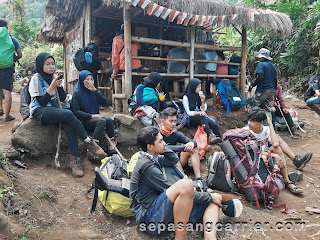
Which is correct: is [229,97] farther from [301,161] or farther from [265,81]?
[301,161]

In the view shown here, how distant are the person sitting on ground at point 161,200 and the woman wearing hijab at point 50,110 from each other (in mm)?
1731

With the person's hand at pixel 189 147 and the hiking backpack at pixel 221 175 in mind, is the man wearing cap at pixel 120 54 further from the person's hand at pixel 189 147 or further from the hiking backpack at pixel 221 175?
the hiking backpack at pixel 221 175

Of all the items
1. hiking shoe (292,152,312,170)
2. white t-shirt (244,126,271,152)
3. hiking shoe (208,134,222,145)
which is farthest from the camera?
hiking shoe (208,134,222,145)

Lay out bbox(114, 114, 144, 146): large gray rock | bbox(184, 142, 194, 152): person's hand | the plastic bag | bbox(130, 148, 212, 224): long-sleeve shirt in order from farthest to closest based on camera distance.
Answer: bbox(114, 114, 144, 146): large gray rock < the plastic bag < bbox(184, 142, 194, 152): person's hand < bbox(130, 148, 212, 224): long-sleeve shirt

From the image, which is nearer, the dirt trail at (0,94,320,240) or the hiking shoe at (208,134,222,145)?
the dirt trail at (0,94,320,240)

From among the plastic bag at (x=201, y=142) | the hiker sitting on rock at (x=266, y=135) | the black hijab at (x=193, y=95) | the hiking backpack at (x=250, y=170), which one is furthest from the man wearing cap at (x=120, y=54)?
the hiking backpack at (x=250, y=170)

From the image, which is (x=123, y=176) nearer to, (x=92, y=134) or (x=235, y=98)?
(x=92, y=134)

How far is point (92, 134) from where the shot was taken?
4.76 metres

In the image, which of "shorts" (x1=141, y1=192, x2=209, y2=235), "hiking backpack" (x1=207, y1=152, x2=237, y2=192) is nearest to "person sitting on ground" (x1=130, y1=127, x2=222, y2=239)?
"shorts" (x1=141, y1=192, x2=209, y2=235)

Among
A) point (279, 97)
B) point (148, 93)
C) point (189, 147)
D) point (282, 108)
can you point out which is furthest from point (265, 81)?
point (189, 147)

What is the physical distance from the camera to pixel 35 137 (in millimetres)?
4289

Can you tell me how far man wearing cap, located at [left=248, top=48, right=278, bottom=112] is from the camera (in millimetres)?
6395

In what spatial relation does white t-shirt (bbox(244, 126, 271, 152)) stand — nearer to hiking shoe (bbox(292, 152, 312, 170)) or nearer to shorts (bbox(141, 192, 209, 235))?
hiking shoe (bbox(292, 152, 312, 170))

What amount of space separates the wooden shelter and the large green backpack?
215 centimetres
